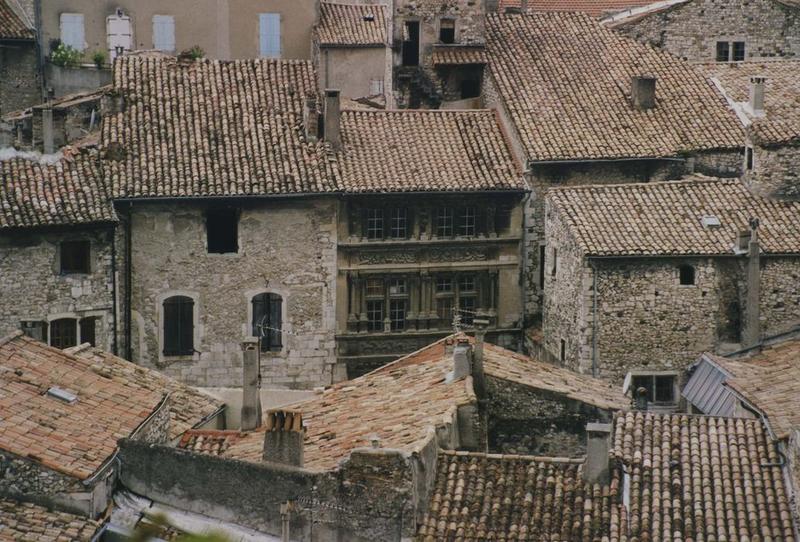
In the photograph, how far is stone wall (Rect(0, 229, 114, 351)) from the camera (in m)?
49.5

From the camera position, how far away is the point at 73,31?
57531 millimetres

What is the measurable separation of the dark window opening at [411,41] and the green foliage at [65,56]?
908cm

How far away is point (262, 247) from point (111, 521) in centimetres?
1862

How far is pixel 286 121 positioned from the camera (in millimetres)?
52719

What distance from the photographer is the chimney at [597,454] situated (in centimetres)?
3325

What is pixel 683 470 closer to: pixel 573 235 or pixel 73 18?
pixel 573 235

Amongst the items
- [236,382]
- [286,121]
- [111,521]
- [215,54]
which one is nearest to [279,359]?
[236,382]

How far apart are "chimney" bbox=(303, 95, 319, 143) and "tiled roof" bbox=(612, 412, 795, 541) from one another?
17.9 m

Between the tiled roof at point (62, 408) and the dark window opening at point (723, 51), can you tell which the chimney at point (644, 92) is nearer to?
the dark window opening at point (723, 51)

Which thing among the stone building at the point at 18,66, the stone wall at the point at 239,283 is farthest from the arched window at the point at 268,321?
the stone building at the point at 18,66

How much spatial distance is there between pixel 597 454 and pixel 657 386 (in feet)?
50.7

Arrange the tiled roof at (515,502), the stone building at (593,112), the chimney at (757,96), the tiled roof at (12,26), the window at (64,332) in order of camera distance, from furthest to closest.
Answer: the tiled roof at (12,26) → the chimney at (757,96) → the stone building at (593,112) → the window at (64,332) → the tiled roof at (515,502)

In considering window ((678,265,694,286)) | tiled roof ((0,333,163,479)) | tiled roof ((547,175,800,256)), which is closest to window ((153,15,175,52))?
tiled roof ((547,175,800,256))

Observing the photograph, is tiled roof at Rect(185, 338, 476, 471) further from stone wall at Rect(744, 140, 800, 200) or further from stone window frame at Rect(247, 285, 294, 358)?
stone wall at Rect(744, 140, 800, 200)
